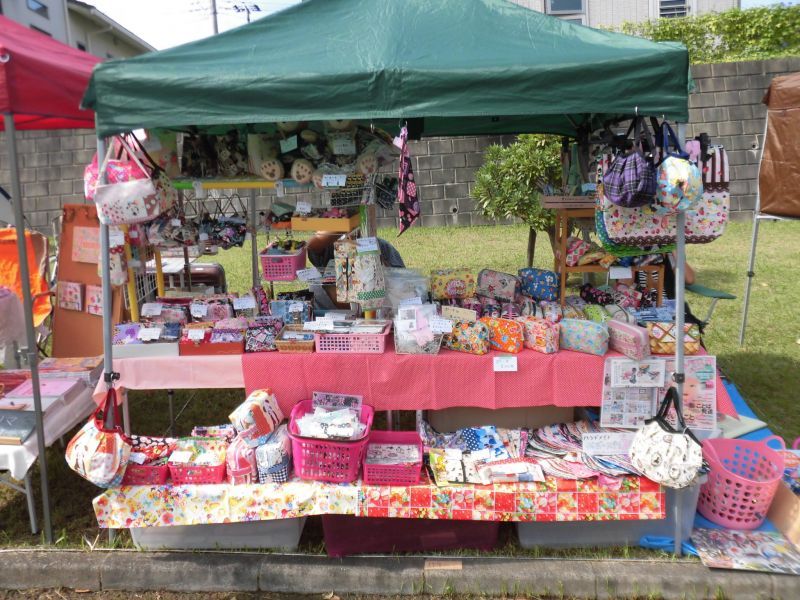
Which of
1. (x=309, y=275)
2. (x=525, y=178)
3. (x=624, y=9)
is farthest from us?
(x=624, y=9)

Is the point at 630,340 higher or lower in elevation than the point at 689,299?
higher

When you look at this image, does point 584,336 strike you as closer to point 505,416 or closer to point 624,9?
point 505,416

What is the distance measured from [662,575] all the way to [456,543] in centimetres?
90

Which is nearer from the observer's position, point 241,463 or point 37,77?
point 241,463

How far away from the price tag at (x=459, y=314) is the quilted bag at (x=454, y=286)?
0.38 metres

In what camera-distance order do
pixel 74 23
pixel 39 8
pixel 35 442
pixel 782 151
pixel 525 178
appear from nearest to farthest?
1. pixel 35 442
2. pixel 782 151
3. pixel 525 178
4. pixel 39 8
5. pixel 74 23

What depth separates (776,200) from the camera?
196 inches

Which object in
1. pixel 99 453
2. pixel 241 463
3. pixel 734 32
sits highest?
pixel 734 32

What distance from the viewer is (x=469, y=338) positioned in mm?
3141

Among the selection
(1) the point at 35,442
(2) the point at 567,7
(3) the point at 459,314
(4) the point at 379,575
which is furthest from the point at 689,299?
(2) the point at 567,7

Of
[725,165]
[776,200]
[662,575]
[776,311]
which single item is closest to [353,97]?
[725,165]

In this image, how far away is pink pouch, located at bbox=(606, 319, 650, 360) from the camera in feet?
9.76

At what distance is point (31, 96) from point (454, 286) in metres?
2.39

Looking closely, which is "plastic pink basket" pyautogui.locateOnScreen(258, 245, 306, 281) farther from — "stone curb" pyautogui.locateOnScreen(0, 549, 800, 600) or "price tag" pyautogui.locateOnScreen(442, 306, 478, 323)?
"stone curb" pyautogui.locateOnScreen(0, 549, 800, 600)
